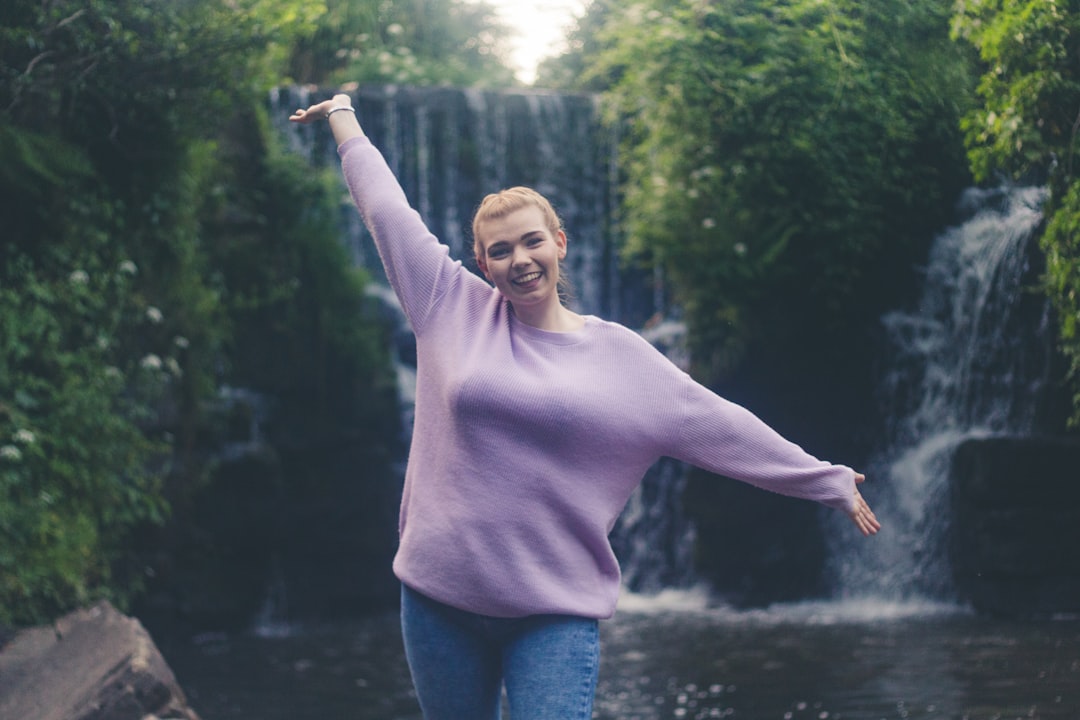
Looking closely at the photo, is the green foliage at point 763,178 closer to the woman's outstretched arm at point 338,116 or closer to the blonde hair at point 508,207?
the woman's outstretched arm at point 338,116

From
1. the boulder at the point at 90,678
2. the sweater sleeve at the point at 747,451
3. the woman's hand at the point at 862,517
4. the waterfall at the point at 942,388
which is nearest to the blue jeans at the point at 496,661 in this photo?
the sweater sleeve at the point at 747,451

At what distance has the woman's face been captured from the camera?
8.04 feet

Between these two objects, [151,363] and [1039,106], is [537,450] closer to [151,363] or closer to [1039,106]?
[1039,106]

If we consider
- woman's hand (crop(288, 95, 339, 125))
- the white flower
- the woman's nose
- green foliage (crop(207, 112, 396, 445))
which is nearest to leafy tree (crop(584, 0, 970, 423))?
green foliage (crop(207, 112, 396, 445))

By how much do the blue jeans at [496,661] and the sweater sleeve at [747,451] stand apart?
15.8 inches

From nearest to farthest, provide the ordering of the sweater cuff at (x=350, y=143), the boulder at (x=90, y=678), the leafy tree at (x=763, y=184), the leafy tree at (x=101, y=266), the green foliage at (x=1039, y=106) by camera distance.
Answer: the sweater cuff at (x=350, y=143) → the boulder at (x=90, y=678) → the green foliage at (x=1039, y=106) → the leafy tree at (x=101, y=266) → the leafy tree at (x=763, y=184)

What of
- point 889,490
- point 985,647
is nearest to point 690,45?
point 889,490

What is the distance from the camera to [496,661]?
2469 mm

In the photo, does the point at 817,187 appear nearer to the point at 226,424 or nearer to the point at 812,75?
the point at 812,75

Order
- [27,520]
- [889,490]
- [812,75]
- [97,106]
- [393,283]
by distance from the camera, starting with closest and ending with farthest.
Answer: [393,283]
[27,520]
[97,106]
[812,75]
[889,490]

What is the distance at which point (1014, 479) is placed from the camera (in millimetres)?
9039

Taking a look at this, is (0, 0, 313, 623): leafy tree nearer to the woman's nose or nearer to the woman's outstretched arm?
the woman's outstretched arm

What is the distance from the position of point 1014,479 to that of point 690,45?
4198 mm

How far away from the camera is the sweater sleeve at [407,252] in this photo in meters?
2.54
